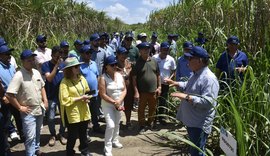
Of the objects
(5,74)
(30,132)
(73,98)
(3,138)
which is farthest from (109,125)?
(5,74)

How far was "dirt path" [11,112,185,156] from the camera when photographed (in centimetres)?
502

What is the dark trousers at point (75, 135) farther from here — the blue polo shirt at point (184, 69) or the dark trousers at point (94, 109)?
the blue polo shirt at point (184, 69)

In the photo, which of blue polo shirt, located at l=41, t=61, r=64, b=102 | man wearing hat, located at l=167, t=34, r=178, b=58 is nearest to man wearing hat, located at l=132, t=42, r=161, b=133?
blue polo shirt, located at l=41, t=61, r=64, b=102

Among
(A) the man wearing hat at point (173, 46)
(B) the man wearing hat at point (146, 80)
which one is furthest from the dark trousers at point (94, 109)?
(A) the man wearing hat at point (173, 46)

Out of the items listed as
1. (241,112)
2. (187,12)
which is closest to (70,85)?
(241,112)

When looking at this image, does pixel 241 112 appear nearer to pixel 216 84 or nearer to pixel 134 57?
pixel 216 84

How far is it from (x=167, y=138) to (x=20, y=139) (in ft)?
8.53

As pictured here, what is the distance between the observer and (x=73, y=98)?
4.36 m

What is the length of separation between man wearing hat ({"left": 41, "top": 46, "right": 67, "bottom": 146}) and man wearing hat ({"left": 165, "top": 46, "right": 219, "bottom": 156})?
2.26 m

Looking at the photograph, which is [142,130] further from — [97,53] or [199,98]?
[199,98]

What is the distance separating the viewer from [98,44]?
260 inches

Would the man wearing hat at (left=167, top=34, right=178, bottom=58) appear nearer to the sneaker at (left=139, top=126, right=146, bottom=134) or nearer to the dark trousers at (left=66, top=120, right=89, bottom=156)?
the sneaker at (left=139, top=126, right=146, bottom=134)

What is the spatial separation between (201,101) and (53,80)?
2777mm

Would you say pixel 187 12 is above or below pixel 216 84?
above
